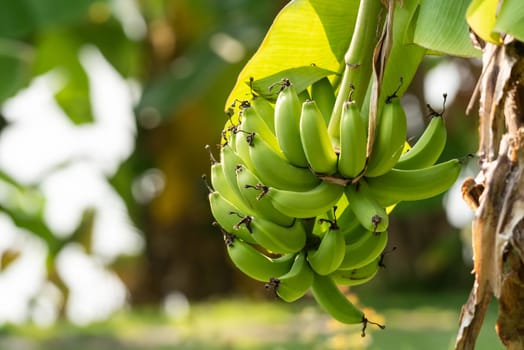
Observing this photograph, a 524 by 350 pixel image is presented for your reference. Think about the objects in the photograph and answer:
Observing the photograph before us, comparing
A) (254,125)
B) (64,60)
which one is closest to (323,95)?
(254,125)

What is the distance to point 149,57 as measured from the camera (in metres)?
6.11

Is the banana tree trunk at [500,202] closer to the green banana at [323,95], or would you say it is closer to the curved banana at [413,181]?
the curved banana at [413,181]

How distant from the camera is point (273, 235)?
3.90 ft

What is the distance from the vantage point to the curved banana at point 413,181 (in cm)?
122

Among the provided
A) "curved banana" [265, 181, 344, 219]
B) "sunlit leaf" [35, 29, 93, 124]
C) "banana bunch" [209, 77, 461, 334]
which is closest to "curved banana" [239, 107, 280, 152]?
"banana bunch" [209, 77, 461, 334]

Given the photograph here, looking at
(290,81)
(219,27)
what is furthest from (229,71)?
(290,81)

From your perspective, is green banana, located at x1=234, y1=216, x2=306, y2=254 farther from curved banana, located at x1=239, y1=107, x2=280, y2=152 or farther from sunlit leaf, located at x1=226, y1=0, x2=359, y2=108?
sunlit leaf, located at x1=226, y1=0, x2=359, y2=108

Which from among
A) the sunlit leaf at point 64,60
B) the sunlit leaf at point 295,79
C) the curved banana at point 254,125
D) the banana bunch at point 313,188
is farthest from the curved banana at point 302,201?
the sunlit leaf at point 64,60

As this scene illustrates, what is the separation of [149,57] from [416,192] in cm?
502

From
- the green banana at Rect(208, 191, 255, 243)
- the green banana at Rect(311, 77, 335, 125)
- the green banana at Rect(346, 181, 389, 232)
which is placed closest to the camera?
the green banana at Rect(346, 181, 389, 232)

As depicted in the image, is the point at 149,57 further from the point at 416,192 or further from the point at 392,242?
the point at 416,192

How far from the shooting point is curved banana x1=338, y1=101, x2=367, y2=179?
1.15 meters

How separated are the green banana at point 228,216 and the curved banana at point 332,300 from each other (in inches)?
4.1

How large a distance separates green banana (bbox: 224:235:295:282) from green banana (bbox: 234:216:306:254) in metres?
0.03
